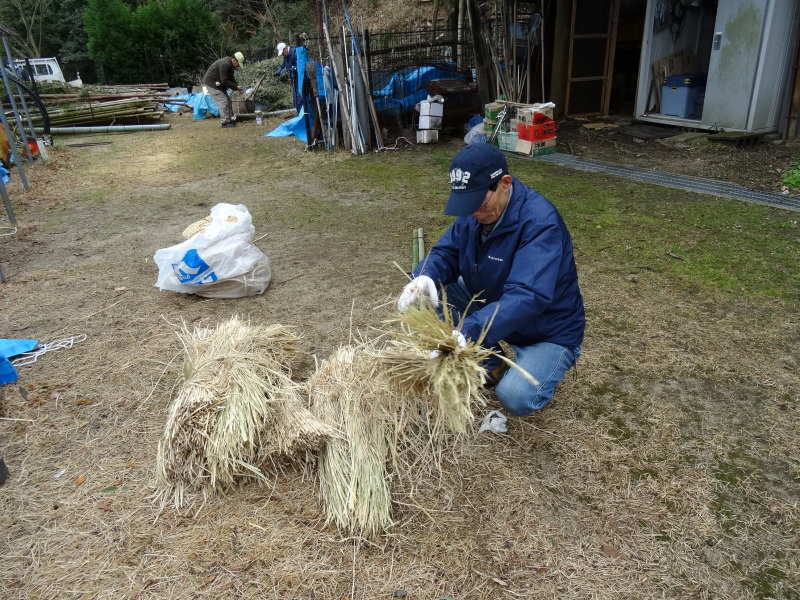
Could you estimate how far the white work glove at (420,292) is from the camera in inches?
90.7

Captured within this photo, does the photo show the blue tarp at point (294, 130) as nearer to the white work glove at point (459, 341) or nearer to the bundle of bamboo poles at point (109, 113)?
the bundle of bamboo poles at point (109, 113)

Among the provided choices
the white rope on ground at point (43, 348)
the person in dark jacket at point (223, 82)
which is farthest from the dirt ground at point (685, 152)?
the person in dark jacket at point (223, 82)

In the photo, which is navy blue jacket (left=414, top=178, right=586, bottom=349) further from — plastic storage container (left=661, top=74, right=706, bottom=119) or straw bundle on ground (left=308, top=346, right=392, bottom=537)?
plastic storage container (left=661, top=74, right=706, bottom=119)

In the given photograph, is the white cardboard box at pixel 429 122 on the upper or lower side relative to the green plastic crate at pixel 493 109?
lower

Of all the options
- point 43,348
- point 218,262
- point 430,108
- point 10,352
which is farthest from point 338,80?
point 10,352

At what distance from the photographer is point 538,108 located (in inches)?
316

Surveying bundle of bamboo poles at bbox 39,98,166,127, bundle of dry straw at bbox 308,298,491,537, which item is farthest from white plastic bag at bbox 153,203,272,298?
bundle of bamboo poles at bbox 39,98,166,127

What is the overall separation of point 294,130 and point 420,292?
9.22 meters

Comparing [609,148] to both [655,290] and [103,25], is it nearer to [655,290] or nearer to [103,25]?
[655,290]

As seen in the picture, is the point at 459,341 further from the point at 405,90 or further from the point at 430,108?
the point at 405,90

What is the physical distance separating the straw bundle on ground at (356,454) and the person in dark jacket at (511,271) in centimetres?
39

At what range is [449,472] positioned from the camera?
7.59ft

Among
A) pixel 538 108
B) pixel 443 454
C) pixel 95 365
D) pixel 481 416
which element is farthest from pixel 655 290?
pixel 538 108

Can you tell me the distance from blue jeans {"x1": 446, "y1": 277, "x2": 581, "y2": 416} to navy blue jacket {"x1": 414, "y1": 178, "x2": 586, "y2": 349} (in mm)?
Result: 47
